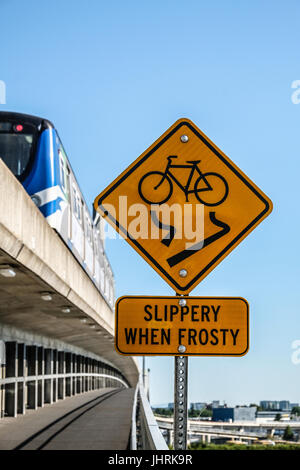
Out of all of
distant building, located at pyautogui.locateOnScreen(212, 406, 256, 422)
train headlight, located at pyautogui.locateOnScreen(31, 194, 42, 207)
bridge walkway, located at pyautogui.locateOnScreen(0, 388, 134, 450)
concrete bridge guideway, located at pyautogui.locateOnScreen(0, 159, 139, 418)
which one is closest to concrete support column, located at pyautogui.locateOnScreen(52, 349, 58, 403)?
concrete bridge guideway, located at pyautogui.locateOnScreen(0, 159, 139, 418)

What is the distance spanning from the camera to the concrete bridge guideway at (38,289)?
35.6 feet

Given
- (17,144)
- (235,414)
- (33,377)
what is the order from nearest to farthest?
(17,144) → (33,377) → (235,414)

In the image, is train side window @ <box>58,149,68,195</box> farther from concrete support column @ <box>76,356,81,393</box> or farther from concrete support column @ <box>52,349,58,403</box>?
concrete support column @ <box>76,356,81,393</box>

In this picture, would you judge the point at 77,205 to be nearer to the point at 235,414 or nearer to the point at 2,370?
the point at 2,370

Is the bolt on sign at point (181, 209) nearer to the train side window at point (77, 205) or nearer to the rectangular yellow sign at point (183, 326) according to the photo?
the rectangular yellow sign at point (183, 326)

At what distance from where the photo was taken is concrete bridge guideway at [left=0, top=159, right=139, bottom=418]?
35.6ft

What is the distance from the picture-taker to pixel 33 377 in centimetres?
2677

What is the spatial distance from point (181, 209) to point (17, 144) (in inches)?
523

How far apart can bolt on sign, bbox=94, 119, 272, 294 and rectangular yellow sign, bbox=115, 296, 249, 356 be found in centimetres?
19

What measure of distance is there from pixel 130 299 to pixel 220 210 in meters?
0.77

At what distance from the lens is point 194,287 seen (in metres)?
4.55

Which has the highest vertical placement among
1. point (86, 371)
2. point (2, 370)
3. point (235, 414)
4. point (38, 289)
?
point (38, 289)

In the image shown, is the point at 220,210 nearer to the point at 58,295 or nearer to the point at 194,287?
the point at 194,287

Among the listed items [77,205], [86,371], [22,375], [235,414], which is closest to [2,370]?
[22,375]
